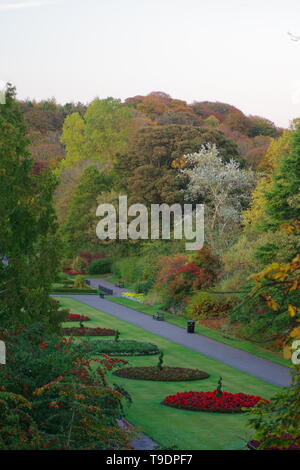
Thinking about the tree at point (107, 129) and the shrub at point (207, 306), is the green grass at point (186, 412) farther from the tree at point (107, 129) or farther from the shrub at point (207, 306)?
Answer: the tree at point (107, 129)

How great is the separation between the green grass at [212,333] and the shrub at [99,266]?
14.1 m

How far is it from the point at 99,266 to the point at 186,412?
41055 mm

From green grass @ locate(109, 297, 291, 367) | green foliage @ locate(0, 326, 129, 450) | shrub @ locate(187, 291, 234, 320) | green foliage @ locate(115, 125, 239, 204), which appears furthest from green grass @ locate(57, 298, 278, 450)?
green foliage @ locate(115, 125, 239, 204)

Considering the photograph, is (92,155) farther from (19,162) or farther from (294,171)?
(19,162)

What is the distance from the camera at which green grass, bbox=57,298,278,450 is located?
16172 millimetres

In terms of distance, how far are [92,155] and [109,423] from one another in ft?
229

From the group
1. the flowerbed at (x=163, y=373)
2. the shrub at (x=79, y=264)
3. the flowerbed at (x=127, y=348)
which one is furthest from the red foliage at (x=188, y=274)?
the shrub at (x=79, y=264)

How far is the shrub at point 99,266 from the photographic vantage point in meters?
59.5

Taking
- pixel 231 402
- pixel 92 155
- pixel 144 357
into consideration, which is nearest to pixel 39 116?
pixel 92 155

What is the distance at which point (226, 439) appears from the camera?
16.3 m

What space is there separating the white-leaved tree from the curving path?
7.37 meters

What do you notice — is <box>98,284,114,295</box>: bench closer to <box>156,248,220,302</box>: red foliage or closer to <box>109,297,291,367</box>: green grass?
<box>109,297,291,367</box>: green grass

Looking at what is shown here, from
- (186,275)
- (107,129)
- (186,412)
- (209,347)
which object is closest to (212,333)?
(209,347)

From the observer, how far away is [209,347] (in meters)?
29.2
